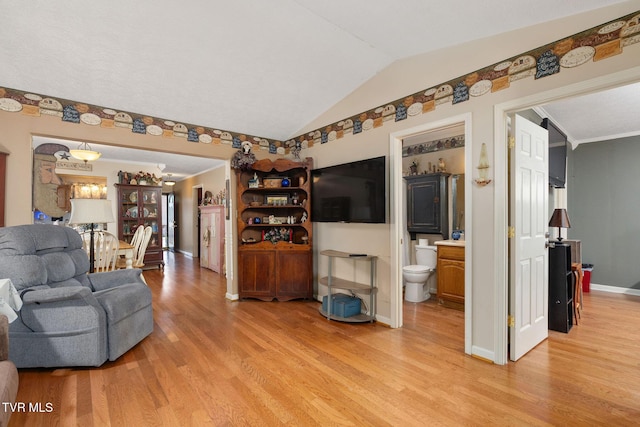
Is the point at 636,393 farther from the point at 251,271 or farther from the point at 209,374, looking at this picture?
the point at 251,271

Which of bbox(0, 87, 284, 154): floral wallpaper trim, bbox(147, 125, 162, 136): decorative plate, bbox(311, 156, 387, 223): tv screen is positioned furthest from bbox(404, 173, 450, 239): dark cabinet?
bbox(147, 125, 162, 136): decorative plate

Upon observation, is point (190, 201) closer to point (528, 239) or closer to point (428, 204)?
point (428, 204)

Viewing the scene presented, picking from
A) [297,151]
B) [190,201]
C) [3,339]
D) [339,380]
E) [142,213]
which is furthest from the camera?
[190,201]

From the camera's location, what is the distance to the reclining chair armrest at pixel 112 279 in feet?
9.99

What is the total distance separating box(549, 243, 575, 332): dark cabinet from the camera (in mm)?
3043

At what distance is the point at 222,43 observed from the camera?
8.55 feet

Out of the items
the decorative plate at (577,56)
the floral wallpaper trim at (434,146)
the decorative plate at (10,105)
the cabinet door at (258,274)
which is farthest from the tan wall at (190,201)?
the decorative plate at (577,56)

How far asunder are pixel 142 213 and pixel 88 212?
402cm

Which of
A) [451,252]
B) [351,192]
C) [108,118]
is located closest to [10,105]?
[108,118]

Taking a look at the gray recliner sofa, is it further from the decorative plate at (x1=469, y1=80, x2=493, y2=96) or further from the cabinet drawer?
the cabinet drawer

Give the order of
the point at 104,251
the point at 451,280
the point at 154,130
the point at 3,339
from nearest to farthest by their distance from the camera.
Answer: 1. the point at 3,339
2. the point at 154,130
3. the point at 451,280
4. the point at 104,251

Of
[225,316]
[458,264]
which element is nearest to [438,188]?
[458,264]

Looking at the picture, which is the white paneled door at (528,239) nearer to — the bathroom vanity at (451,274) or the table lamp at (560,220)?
the table lamp at (560,220)

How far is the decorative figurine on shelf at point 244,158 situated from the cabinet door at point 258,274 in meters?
1.23
